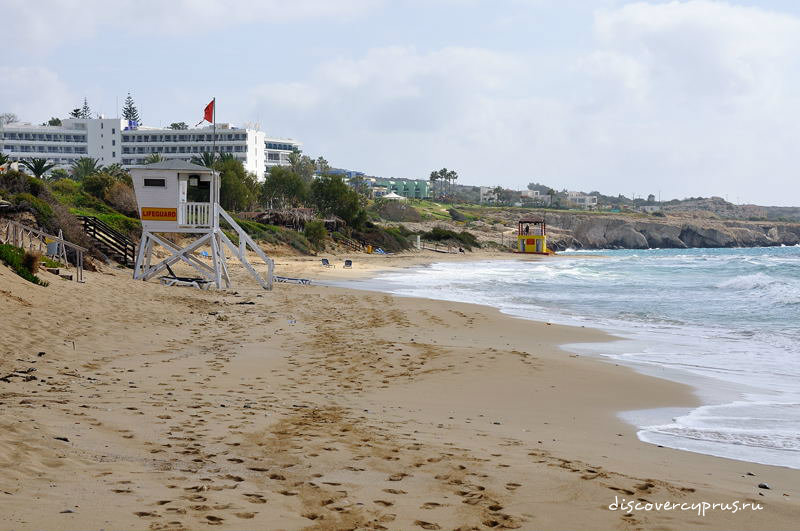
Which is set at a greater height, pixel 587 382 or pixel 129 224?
pixel 129 224

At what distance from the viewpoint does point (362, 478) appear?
5.08m

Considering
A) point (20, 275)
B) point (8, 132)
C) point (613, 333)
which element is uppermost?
point (8, 132)

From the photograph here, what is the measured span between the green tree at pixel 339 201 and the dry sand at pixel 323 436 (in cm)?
5437

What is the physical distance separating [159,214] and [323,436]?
58.7 feet

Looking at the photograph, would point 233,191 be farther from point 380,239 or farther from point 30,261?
point 30,261

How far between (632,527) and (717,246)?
519 feet

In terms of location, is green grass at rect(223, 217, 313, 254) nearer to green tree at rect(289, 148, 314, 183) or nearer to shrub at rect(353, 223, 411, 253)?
shrub at rect(353, 223, 411, 253)

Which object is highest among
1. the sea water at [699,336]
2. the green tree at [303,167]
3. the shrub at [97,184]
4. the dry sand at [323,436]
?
the green tree at [303,167]

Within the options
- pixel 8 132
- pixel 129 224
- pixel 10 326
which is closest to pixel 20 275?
pixel 10 326

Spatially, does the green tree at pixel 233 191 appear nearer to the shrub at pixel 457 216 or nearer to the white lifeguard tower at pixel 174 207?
the white lifeguard tower at pixel 174 207

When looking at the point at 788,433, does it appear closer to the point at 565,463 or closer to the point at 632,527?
the point at 565,463

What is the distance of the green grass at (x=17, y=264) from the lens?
1552cm

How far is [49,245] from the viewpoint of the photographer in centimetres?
2034

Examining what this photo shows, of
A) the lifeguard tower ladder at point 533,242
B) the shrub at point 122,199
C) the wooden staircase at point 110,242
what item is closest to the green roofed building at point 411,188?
the lifeguard tower ladder at point 533,242
